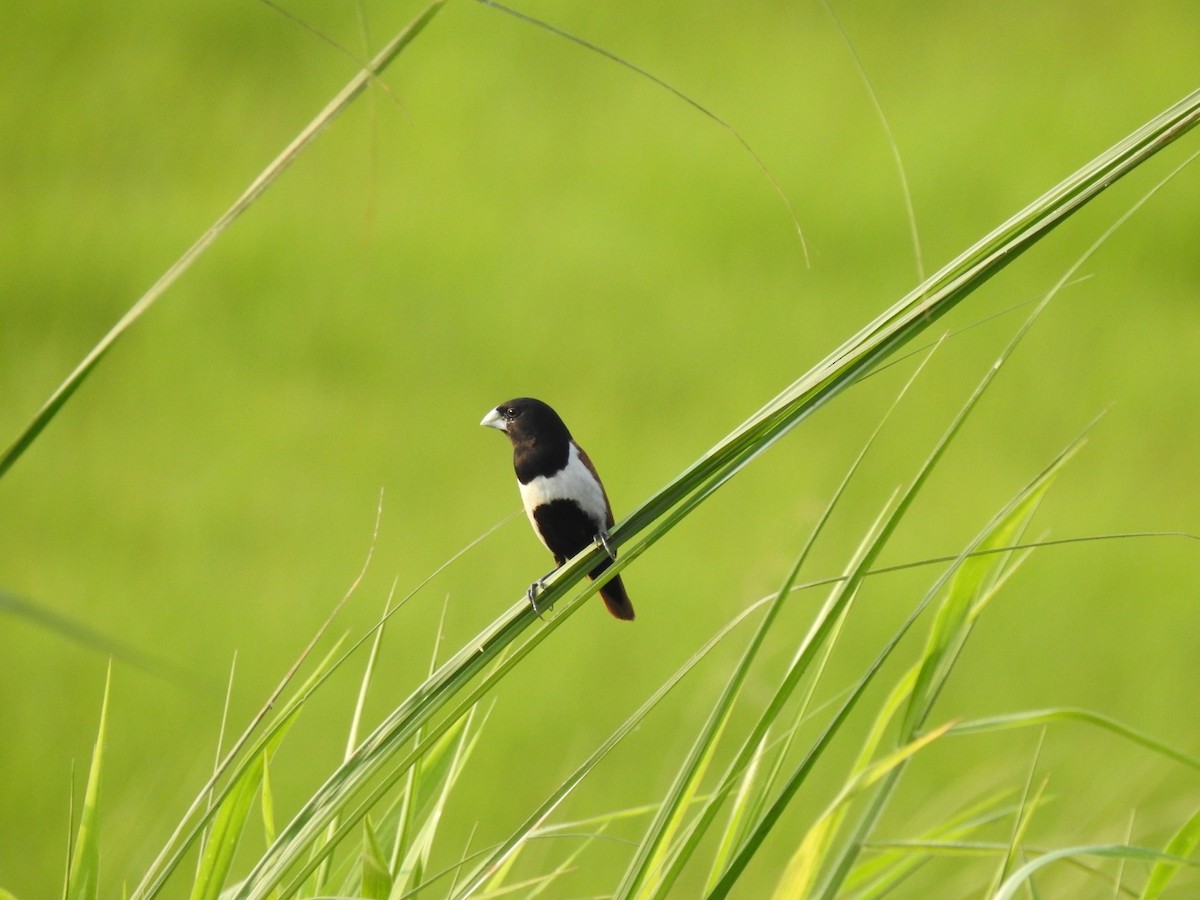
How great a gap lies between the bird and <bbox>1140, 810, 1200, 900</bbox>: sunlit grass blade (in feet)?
3.28

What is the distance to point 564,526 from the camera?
170cm

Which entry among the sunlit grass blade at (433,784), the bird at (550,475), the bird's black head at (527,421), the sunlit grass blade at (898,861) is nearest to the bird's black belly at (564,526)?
the bird at (550,475)

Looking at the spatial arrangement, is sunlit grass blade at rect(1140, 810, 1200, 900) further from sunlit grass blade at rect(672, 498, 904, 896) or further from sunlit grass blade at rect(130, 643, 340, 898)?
sunlit grass blade at rect(130, 643, 340, 898)

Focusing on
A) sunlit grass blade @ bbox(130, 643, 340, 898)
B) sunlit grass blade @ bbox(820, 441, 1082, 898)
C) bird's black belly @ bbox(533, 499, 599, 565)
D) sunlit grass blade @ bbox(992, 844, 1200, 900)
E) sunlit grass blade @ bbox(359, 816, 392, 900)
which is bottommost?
sunlit grass blade @ bbox(992, 844, 1200, 900)

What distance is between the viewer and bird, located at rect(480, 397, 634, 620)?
1.64 m

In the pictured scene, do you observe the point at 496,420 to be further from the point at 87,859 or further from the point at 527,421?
the point at 87,859

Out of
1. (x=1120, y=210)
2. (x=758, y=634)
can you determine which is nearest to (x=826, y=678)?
(x=1120, y=210)

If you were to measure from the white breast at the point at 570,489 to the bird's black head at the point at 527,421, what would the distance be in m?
0.05

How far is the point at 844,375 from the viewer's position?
25.8 inches

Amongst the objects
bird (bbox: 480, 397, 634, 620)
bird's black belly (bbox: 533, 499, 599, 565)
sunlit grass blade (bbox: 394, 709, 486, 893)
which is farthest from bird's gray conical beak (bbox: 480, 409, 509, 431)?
sunlit grass blade (bbox: 394, 709, 486, 893)

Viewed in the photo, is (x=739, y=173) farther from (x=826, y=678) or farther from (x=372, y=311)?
(x=826, y=678)

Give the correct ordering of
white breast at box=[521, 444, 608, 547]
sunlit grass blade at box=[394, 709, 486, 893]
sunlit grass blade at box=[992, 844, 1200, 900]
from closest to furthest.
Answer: sunlit grass blade at box=[992, 844, 1200, 900] < sunlit grass blade at box=[394, 709, 486, 893] < white breast at box=[521, 444, 608, 547]

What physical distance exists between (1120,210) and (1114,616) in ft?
4.40

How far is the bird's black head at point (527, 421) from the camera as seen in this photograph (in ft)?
5.42
